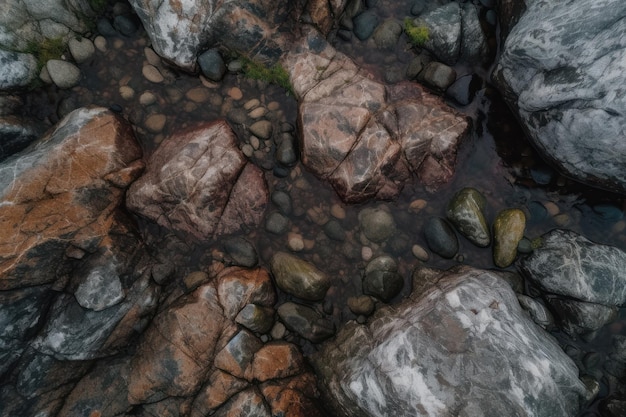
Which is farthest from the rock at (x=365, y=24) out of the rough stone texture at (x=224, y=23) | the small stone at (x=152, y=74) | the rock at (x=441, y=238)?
the small stone at (x=152, y=74)

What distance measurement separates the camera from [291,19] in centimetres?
643

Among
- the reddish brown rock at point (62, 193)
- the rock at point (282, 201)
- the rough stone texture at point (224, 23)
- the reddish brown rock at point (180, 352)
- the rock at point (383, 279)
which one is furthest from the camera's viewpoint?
the rock at point (282, 201)

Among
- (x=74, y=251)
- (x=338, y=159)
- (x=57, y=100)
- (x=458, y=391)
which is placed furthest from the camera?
(x=57, y=100)

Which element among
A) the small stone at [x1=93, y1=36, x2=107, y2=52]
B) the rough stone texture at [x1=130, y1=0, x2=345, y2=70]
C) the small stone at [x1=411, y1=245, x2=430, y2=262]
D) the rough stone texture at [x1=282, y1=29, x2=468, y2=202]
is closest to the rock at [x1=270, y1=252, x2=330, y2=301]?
the rough stone texture at [x1=282, y1=29, x2=468, y2=202]

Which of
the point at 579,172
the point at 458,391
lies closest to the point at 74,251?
the point at 458,391

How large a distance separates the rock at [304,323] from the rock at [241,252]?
81 cm

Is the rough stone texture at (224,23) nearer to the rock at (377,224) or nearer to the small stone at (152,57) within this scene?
the small stone at (152,57)

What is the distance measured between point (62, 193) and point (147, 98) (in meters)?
2.00

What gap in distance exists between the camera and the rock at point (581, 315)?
5.64 meters

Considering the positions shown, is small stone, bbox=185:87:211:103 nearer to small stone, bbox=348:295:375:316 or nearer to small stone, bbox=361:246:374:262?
small stone, bbox=361:246:374:262

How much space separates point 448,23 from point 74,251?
639 centimetres

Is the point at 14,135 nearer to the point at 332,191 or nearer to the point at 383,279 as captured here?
the point at 332,191

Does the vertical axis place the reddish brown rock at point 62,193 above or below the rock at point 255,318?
above

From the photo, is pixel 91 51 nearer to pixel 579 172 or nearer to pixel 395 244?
pixel 395 244
